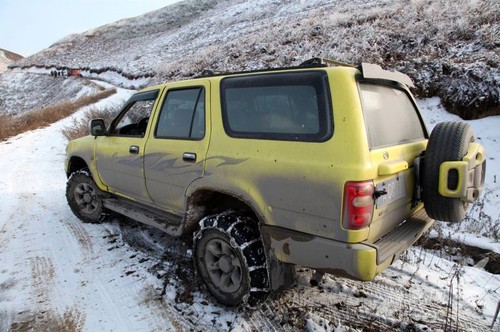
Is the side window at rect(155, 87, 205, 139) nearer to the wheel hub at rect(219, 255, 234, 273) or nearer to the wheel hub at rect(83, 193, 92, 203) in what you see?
the wheel hub at rect(219, 255, 234, 273)

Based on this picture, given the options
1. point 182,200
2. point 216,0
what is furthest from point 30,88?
point 182,200

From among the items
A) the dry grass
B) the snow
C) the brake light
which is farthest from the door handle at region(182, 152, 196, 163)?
the dry grass

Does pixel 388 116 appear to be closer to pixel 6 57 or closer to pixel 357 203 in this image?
pixel 357 203

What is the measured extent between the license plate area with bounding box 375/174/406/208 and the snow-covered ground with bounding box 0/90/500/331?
3.44ft

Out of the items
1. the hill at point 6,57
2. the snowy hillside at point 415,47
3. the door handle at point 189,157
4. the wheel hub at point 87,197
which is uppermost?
the hill at point 6,57

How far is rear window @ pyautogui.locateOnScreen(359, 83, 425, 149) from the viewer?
2.40 m

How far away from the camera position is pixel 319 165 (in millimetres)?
2244

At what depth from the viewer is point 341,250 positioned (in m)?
2.21

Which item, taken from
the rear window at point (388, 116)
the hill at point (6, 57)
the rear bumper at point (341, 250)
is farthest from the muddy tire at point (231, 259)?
the hill at point (6, 57)

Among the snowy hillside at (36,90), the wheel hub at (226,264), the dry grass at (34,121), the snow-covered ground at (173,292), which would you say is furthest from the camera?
the snowy hillside at (36,90)

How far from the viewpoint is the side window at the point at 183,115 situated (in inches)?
124

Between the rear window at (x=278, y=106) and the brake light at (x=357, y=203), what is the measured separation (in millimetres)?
394

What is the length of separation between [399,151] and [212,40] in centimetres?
2737

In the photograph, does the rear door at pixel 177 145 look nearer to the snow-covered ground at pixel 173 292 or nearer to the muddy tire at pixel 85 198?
the snow-covered ground at pixel 173 292
